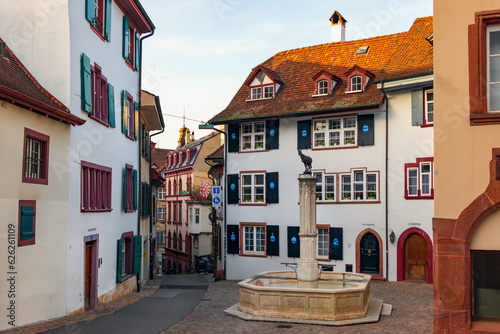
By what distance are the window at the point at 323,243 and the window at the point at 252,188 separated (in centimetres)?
336

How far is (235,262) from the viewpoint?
2894 centimetres

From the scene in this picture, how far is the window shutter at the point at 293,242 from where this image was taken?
27.2 metres

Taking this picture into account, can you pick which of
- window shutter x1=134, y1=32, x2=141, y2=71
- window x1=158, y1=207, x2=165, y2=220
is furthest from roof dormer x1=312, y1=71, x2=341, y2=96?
window x1=158, y1=207, x2=165, y2=220

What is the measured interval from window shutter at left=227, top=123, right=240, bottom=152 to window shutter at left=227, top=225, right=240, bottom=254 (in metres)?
3.90

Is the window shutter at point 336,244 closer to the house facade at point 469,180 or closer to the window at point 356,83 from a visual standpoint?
the window at point 356,83

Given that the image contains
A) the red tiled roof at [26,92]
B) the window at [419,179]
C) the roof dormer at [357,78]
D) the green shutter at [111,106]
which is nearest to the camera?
the red tiled roof at [26,92]

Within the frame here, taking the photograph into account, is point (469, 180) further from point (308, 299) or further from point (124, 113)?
point (124, 113)

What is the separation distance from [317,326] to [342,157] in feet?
41.0

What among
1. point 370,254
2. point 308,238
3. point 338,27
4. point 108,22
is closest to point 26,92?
point 108,22

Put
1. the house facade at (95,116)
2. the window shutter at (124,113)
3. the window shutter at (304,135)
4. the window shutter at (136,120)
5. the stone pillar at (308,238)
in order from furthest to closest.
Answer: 1. the window shutter at (304,135)
2. the window shutter at (136,120)
3. the window shutter at (124,113)
4. the stone pillar at (308,238)
5. the house facade at (95,116)

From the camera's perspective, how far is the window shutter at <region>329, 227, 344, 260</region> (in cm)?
2625

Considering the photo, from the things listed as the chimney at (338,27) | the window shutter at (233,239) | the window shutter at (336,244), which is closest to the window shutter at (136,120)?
the window shutter at (233,239)

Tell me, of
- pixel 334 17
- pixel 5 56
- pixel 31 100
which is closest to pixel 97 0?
pixel 5 56

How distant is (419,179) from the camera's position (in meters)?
24.4
